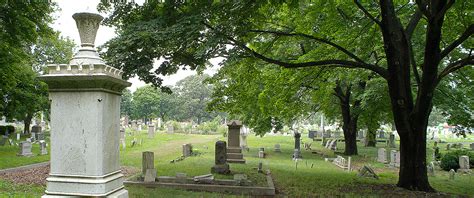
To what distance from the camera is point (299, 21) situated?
45.4 ft

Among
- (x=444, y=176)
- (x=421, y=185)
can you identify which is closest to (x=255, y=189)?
(x=421, y=185)

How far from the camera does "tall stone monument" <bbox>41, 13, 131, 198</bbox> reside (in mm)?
5000

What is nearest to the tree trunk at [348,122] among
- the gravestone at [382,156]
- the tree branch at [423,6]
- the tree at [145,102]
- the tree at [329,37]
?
the gravestone at [382,156]

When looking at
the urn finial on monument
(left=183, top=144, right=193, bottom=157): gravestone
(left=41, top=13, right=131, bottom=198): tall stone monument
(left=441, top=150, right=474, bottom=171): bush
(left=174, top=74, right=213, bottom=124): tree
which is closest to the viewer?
(left=41, top=13, right=131, bottom=198): tall stone monument

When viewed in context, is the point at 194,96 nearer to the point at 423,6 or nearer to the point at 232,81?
the point at 232,81

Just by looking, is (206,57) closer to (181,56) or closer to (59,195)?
(181,56)

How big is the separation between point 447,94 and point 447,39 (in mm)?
4232

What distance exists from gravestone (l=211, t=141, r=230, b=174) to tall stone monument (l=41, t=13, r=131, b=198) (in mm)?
10575

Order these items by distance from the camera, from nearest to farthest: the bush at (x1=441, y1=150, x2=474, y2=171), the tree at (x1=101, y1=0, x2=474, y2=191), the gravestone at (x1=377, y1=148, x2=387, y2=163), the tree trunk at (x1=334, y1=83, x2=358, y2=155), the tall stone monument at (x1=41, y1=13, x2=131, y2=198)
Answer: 1. the tall stone monument at (x1=41, y1=13, x2=131, y2=198)
2. the tree at (x1=101, y1=0, x2=474, y2=191)
3. the bush at (x1=441, y1=150, x2=474, y2=171)
4. the gravestone at (x1=377, y1=148, x2=387, y2=163)
5. the tree trunk at (x1=334, y1=83, x2=358, y2=155)

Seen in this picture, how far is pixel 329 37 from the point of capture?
14.8 metres

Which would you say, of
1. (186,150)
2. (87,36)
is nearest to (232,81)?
(186,150)

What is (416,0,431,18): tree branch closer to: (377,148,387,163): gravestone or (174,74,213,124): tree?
(377,148,387,163): gravestone

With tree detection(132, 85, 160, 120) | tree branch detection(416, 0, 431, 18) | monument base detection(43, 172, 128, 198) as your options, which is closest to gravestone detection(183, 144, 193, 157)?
tree branch detection(416, 0, 431, 18)

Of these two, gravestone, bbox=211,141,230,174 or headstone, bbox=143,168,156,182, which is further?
gravestone, bbox=211,141,230,174
